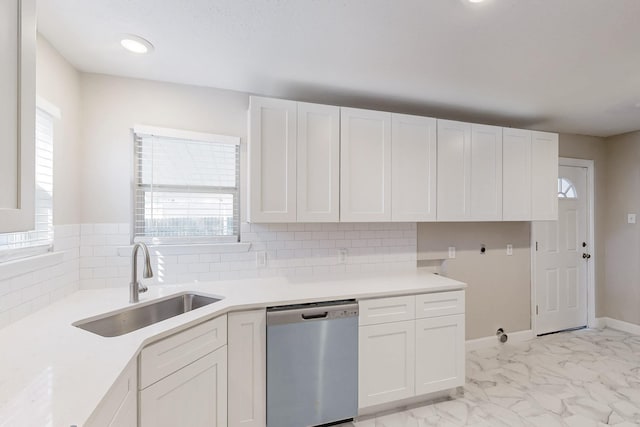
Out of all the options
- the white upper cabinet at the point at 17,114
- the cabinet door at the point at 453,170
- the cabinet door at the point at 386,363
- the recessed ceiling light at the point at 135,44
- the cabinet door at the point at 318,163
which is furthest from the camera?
the cabinet door at the point at 453,170

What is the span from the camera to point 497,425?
2074 mm

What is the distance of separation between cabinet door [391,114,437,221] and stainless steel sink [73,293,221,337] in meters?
1.65

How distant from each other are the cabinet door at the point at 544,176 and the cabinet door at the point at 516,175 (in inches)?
2.6

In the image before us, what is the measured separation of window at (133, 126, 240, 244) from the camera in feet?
7.43

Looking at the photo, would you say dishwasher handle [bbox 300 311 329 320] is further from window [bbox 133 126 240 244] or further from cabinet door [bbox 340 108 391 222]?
window [bbox 133 126 240 244]

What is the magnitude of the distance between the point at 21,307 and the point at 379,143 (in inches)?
97.0

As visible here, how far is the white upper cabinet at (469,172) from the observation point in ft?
8.80

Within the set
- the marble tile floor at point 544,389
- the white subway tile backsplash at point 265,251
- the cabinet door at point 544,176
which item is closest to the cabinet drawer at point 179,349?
the white subway tile backsplash at point 265,251

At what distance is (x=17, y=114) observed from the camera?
871mm

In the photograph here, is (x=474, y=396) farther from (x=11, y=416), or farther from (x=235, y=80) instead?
(x=235, y=80)

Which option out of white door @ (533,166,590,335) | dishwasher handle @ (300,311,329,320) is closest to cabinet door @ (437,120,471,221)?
dishwasher handle @ (300,311,329,320)

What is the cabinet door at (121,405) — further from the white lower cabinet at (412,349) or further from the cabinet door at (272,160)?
the white lower cabinet at (412,349)

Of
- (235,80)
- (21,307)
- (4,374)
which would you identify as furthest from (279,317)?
(235,80)

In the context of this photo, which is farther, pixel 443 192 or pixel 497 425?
pixel 443 192
